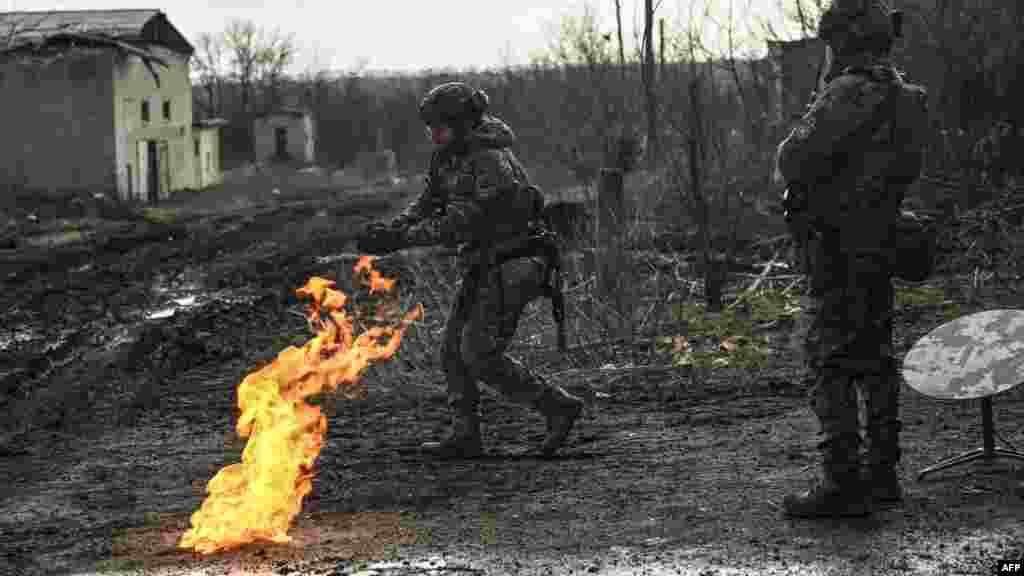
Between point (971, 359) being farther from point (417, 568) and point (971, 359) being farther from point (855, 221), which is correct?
point (417, 568)

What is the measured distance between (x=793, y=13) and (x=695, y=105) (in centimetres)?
548

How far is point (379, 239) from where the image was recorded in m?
6.93

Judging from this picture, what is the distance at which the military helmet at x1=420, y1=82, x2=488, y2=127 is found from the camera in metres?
7.15

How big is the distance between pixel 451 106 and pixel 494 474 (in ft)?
6.48

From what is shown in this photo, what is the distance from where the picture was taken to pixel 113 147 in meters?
34.6

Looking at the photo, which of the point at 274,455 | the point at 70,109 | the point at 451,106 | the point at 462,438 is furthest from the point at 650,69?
the point at 70,109

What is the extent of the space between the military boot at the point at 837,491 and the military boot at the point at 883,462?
6.4 inches

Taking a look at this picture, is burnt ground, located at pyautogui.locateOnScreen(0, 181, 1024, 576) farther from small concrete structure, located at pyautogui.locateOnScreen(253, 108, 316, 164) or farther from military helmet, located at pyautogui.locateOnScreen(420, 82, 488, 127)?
small concrete structure, located at pyautogui.locateOnScreen(253, 108, 316, 164)

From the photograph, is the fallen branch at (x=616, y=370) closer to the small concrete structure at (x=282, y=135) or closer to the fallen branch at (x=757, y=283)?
A: the fallen branch at (x=757, y=283)

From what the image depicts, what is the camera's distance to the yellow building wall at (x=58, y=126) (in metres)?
34.5

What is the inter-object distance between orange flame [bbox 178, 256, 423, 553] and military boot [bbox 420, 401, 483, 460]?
2.06 ft

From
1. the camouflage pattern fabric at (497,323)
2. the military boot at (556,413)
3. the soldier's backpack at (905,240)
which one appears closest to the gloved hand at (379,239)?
the camouflage pattern fabric at (497,323)

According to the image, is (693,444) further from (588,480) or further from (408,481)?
(408,481)

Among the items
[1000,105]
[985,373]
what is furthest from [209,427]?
[1000,105]
